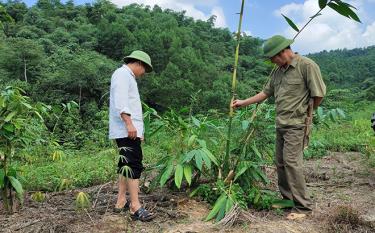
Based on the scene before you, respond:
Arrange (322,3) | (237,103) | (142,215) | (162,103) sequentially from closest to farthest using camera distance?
1. (142,215)
2. (322,3)
3. (237,103)
4. (162,103)

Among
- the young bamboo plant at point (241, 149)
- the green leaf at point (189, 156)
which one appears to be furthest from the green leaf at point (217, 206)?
the green leaf at point (189, 156)

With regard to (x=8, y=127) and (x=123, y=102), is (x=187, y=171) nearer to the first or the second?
(x=123, y=102)

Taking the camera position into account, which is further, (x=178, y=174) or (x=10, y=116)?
(x=178, y=174)

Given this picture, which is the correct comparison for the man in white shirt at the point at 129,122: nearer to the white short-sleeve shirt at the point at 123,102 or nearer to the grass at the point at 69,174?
the white short-sleeve shirt at the point at 123,102

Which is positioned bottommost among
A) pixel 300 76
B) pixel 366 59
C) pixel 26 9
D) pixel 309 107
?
pixel 309 107

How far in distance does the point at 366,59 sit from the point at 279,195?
169ft

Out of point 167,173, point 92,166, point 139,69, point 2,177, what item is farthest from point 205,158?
point 92,166

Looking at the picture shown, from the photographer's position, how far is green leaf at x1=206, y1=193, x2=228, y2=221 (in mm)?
3541

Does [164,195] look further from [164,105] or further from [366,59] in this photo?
[366,59]

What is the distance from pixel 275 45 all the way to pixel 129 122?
1.43 m

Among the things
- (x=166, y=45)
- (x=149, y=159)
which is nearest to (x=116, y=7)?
(x=166, y=45)

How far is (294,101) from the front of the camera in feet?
12.2

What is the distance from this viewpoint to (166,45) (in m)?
45.2

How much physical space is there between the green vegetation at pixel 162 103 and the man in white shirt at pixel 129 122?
0.48 ft
